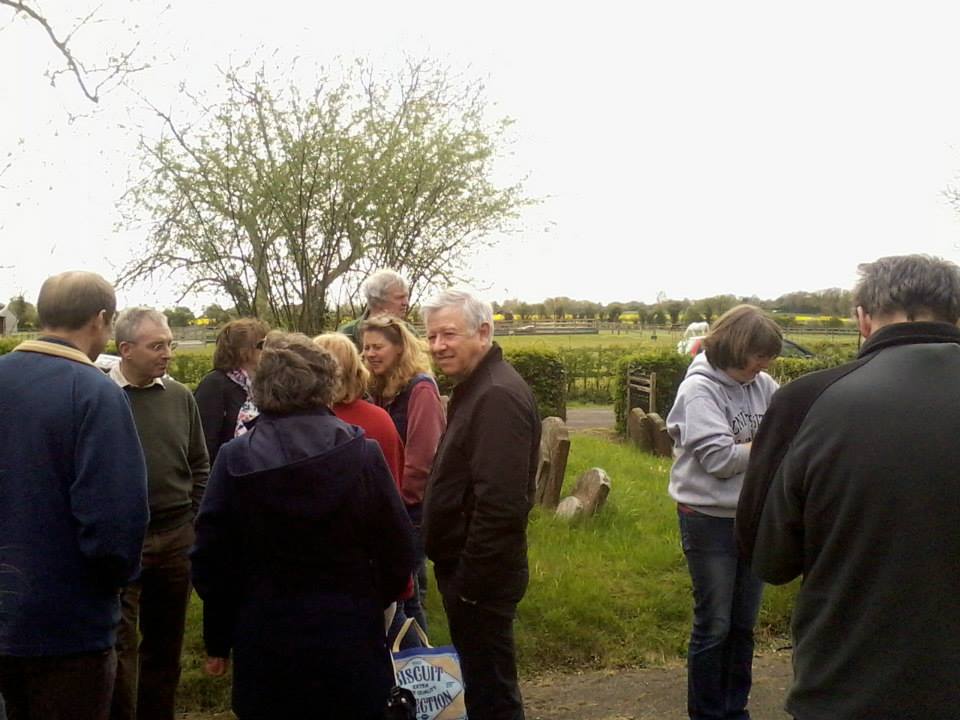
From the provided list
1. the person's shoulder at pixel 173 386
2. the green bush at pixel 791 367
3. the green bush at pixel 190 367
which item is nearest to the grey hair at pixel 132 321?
the person's shoulder at pixel 173 386

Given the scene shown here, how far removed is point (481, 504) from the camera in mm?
3016

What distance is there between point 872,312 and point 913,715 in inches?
41.2

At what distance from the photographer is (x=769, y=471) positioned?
94.0 inches

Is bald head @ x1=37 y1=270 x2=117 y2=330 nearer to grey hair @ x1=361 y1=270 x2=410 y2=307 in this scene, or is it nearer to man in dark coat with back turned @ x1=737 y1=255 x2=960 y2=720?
grey hair @ x1=361 y1=270 x2=410 y2=307

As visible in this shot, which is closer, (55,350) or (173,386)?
(55,350)

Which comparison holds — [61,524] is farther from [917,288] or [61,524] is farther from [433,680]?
[917,288]

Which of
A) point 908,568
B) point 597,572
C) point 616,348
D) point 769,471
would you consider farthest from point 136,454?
point 616,348

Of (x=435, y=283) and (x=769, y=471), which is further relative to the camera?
(x=435, y=283)

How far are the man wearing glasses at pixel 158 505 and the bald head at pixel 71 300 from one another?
832 mm

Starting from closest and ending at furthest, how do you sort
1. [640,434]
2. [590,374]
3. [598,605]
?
[598,605] < [640,434] < [590,374]

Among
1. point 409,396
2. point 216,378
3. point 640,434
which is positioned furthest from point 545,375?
point 409,396

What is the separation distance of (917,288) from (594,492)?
4579 mm

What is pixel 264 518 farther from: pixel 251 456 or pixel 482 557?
pixel 482 557

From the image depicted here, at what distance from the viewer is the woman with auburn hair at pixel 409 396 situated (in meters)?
3.93
